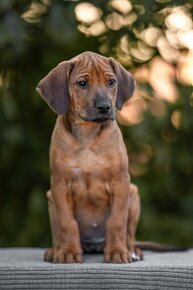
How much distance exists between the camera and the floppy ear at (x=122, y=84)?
4066 millimetres

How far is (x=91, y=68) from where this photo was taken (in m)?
3.93

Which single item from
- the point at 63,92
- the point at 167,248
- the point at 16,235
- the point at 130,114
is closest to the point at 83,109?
the point at 63,92

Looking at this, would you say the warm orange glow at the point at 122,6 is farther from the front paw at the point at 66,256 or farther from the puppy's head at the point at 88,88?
the front paw at the point at 66,256

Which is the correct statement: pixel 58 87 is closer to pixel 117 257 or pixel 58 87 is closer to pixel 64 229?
pixel 64 229

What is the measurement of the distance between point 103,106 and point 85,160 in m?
0.33

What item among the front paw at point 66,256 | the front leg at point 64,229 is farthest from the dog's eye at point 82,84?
the front paw at point 66,256

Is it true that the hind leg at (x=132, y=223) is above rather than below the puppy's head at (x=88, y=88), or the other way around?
below

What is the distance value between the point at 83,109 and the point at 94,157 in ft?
0.84

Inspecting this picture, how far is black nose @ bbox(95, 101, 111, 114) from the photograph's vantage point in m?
3.83

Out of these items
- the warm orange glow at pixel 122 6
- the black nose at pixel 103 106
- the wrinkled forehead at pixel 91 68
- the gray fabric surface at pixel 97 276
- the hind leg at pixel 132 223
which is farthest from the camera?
the warm orange glow at pixel 122 6

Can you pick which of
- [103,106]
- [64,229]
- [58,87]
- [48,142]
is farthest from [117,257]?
[48,142]

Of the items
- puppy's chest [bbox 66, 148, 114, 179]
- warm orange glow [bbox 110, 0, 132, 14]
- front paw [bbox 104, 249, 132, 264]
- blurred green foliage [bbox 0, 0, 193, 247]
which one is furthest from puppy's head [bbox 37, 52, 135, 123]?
blurred green foliage [bbox 0, 0, 193, 247]

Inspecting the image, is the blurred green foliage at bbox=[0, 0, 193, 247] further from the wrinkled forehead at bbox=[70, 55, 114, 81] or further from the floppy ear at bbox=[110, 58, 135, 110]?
the wrinkled forehead at bbox=[70, 55, 114, 81]

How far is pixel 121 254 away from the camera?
4.02m
